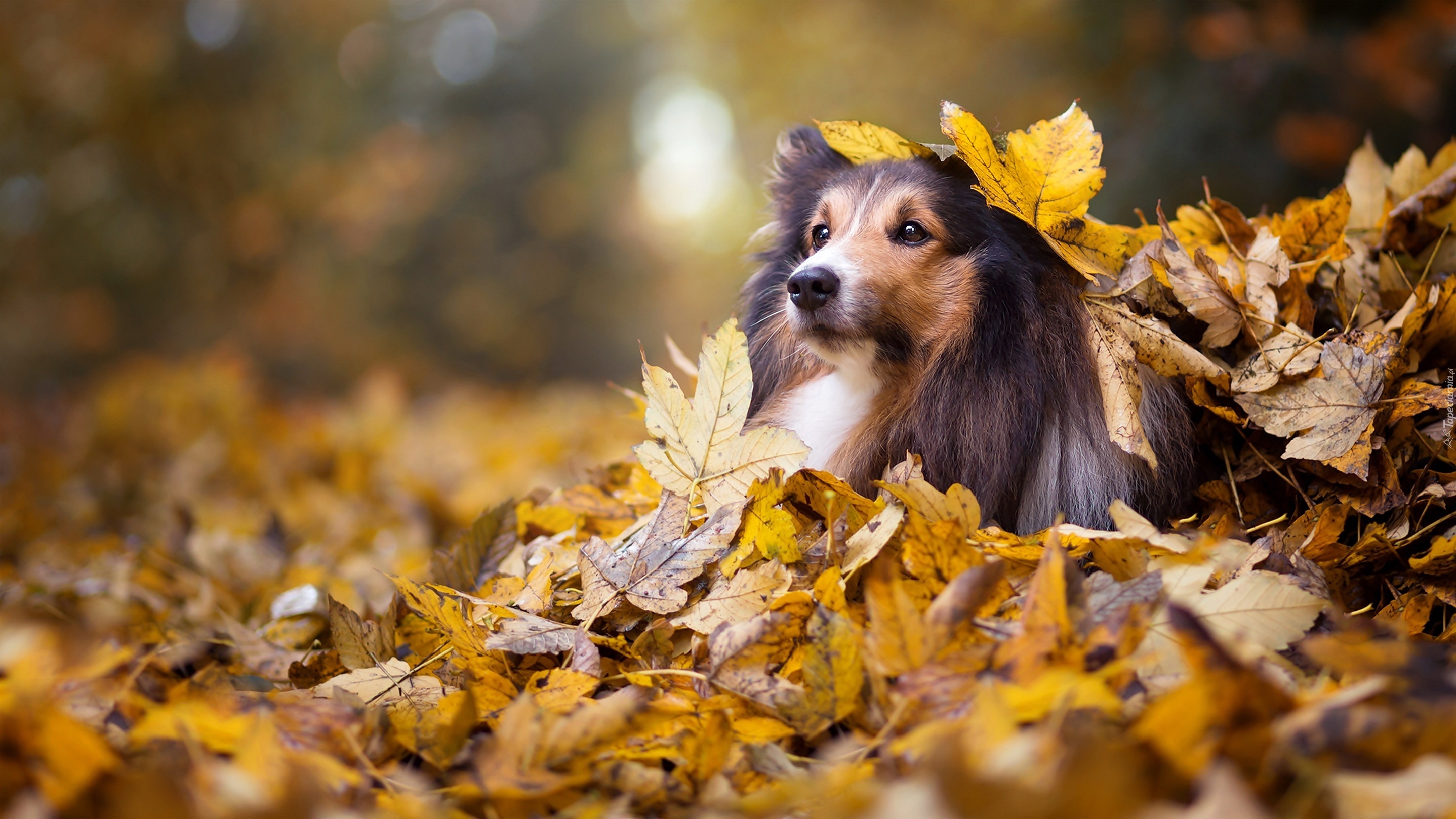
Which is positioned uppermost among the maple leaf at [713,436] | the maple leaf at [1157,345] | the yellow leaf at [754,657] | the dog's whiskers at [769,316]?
the maple leaf at [1157,345]

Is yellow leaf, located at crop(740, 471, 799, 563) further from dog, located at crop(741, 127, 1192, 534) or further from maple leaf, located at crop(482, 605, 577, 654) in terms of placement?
dog, located at crop(741, 127, 1192, 534)

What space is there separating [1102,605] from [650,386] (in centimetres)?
75

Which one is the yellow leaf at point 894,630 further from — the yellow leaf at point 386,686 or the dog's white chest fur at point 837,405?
the dog's white chest fur at point 837,405

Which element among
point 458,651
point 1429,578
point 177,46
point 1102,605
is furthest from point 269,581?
point 177,46

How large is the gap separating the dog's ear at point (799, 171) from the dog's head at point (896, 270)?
220 millimetres

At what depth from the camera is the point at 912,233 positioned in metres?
1.99

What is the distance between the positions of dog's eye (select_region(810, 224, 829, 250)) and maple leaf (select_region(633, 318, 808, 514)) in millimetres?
727

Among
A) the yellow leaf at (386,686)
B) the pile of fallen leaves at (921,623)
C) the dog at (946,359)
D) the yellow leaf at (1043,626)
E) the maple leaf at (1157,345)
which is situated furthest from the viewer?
the dog at (946,359)

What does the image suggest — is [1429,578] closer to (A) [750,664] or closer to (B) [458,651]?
(A) [750,664]

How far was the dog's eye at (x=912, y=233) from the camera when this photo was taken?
1.98m

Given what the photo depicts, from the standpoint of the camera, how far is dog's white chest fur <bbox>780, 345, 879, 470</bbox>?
1989 mm

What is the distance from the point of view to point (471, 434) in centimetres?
612

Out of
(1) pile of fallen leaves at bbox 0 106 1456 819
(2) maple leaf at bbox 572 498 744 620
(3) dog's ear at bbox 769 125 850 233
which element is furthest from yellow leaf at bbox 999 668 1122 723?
(3) dog's ear at bbox 769 125 850 233

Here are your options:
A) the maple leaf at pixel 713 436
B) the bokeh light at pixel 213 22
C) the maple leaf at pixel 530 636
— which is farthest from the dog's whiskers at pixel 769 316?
the bokeh light at pixel 213 22
